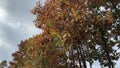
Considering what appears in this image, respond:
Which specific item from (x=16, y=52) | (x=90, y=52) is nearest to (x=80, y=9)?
(x=90, y=52)

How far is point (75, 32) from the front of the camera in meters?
32.8

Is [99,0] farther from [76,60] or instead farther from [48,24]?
[76,60]

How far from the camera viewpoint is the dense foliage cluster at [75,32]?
107 feet

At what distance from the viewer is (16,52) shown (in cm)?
6994

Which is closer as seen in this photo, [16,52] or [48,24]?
[48,24]

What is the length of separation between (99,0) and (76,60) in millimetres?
15902

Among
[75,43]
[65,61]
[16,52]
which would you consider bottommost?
[75,43]

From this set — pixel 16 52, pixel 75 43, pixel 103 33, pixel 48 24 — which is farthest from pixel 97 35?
pixel 16 52

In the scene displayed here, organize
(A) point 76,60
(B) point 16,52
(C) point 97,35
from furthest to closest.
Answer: (B) point 16,52 → (A) point 76,60 → (C) point 97,35

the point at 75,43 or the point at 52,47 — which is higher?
the point at 52,47

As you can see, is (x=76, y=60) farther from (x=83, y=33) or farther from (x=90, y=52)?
(x=83, y=33)

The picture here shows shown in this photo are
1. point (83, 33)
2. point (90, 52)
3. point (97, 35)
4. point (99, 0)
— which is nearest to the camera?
point (99, 0)

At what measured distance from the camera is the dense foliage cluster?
107 ft

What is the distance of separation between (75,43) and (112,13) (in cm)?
585
